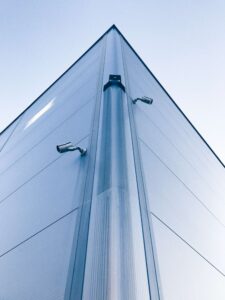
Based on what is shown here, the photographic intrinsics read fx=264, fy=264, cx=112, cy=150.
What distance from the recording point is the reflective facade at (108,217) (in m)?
1.34

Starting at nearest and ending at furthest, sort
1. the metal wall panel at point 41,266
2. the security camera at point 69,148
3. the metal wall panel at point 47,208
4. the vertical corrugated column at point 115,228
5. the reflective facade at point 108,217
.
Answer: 1. the vertical corrugated column at point 115,228
2. the reflective facade at point 108,217
3. the metal wall panel at point 41,266
4. the metal wall panel at point 47,208
5. the security camera at point 69,148

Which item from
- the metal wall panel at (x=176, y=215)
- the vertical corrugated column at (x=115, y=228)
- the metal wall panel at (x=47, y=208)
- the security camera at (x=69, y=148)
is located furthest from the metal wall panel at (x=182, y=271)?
the security camera at (x=69, y=148)

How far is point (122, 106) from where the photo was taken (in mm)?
2396

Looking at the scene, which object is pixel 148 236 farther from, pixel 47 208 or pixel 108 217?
pixel 47 208

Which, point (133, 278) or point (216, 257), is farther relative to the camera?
point (216, 257)

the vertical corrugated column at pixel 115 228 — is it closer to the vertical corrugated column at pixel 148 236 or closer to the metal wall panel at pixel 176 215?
the vertical corrugated column at pixel 148 236

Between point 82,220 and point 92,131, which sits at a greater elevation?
point 92,131

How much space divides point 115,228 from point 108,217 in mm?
77

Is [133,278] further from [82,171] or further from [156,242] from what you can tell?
[82,171]

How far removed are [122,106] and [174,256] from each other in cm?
131

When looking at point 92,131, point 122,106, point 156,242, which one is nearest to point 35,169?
point 92,131

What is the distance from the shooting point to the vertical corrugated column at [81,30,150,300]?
1.17 metres

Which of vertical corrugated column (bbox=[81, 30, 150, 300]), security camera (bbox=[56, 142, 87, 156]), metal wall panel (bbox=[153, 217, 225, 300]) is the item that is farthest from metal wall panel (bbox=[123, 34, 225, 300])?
security camera (bbox=[56, 142, 87, 156])

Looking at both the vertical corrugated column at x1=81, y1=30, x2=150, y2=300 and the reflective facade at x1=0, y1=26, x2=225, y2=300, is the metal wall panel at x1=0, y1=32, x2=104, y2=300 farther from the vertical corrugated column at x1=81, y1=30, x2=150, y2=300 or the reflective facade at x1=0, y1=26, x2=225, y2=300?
the vertical corrugated column at x1=81, y1=30, x2=150, y2=300
